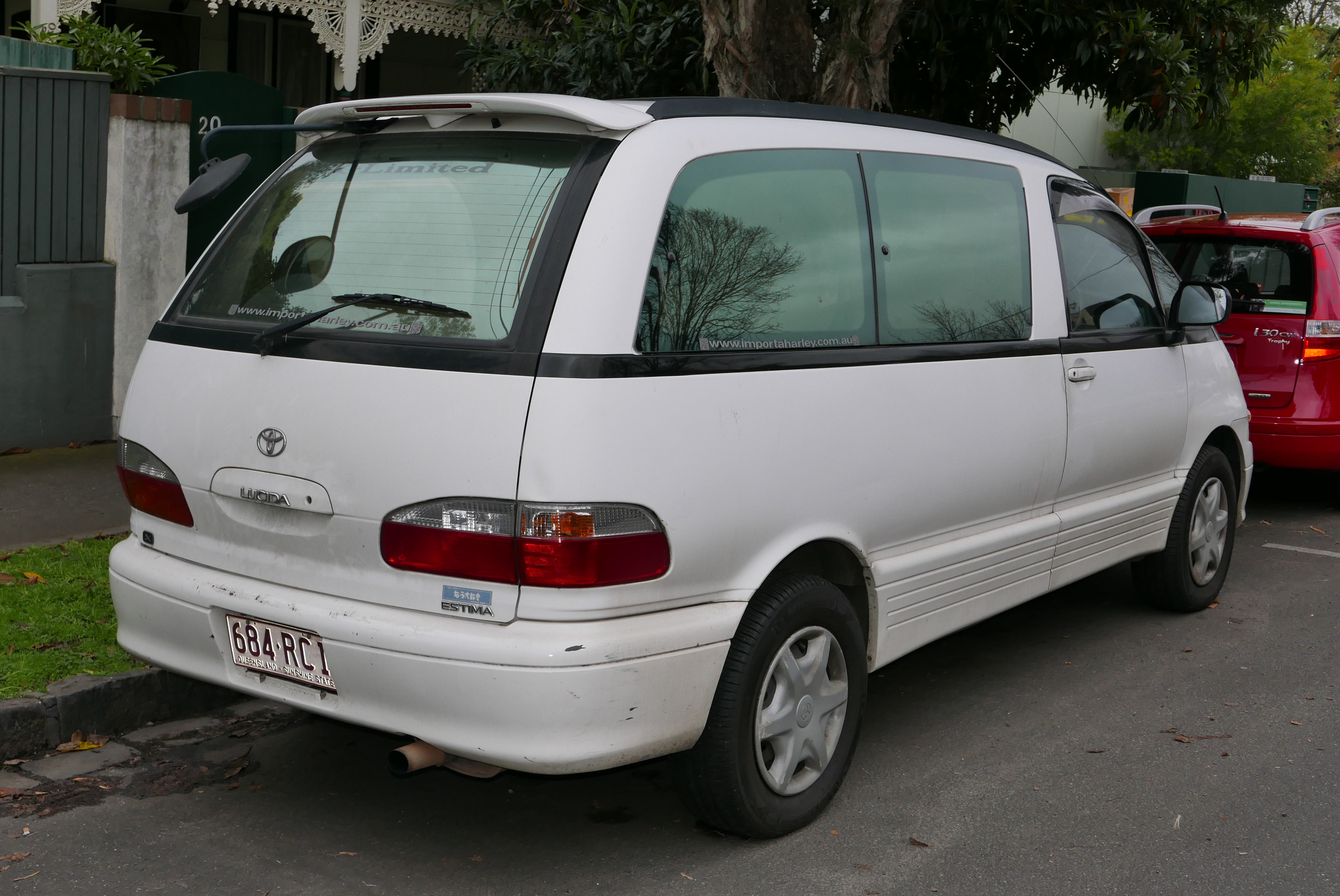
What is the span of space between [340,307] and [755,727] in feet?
5.01

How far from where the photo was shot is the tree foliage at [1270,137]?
74.6 feet

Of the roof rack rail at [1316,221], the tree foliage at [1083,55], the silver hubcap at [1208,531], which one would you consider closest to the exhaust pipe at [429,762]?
the silver hubcap at [1208,531]

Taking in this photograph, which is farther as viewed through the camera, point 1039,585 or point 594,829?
point 1039,585

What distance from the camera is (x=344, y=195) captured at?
12.2 feet

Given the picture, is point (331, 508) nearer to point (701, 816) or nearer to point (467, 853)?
point (467, 853)

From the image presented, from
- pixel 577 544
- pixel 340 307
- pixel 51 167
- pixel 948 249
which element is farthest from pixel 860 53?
pixel 577 544

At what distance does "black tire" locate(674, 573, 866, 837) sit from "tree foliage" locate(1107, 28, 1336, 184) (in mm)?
20346

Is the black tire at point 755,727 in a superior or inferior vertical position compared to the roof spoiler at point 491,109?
inferior

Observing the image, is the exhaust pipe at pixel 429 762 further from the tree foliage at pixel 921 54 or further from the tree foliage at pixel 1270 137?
the tree foliage at pixel 1270 137

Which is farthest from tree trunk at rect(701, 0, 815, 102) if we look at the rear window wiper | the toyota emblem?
the toyota emblem

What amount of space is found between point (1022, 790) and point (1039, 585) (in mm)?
864

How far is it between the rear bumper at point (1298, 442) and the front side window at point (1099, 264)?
2.66 m

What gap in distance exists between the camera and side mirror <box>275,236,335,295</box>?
3619 mm

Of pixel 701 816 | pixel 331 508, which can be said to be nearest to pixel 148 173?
pixel 331 508
